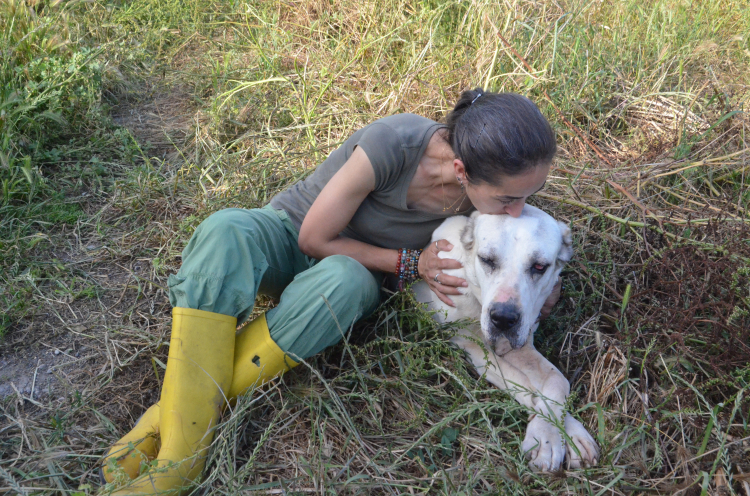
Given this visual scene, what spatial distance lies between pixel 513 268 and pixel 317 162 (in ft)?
5.44

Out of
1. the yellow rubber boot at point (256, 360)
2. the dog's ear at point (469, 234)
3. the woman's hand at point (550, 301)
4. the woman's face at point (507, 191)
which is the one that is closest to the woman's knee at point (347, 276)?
the yellow rubber boot at point (256, 360)

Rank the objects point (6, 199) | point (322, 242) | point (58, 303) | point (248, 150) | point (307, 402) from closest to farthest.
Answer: point (307, 402), point (322, 242), point (58, 303), point (6, 199), point (248, 150)

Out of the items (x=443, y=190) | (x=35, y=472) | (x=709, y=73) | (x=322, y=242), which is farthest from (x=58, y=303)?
(x=709, y=73)

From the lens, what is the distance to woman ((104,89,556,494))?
182 cm

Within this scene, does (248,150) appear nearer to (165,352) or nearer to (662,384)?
(165,352)

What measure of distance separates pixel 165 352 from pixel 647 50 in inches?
131

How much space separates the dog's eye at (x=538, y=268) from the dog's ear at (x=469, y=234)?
25cm

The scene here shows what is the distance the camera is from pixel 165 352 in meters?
2.33

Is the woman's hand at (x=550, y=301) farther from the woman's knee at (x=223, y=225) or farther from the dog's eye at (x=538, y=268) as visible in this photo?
the woman's knee at (x=223, y=225)

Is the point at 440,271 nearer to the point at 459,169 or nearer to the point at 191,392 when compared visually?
the point at 459,169

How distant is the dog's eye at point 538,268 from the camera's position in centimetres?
199

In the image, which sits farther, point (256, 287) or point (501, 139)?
point (256, 287)

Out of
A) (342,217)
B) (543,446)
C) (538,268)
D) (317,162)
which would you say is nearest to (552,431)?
(543,446)

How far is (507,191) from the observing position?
1962 millimetres
